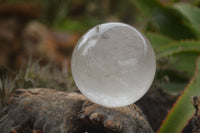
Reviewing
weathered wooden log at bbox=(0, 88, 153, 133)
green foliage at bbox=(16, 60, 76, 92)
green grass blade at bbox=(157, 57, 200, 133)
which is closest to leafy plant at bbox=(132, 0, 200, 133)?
green grass blade at bbox=(157, 57, 200, 133)

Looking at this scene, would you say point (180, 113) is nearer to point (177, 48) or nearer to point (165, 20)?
point (177, 48)

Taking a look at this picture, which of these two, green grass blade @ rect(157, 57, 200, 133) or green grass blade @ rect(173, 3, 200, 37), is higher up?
green grass blade @ rect(173, 3, 200, 37)

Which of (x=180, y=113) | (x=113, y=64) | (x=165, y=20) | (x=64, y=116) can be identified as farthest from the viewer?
(x=165, y=20)

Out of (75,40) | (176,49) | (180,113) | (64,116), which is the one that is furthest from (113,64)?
(75,40)

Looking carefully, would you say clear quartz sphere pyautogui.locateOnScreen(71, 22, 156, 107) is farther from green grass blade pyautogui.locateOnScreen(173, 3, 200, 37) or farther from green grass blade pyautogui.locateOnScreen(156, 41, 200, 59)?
green grass blade pyautogui.locateOnScreen(173, 3, 200, 37)

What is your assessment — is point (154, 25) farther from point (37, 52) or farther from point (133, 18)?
point (133, 18)

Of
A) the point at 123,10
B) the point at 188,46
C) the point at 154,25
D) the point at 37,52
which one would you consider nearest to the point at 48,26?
the point at 37,52
